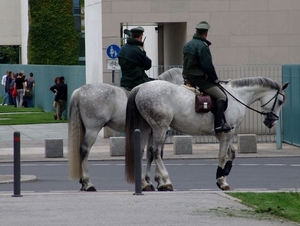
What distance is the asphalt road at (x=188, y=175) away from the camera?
696 inches

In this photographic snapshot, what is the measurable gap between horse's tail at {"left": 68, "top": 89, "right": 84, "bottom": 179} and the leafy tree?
4904 centimetres

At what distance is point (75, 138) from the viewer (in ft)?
52.5

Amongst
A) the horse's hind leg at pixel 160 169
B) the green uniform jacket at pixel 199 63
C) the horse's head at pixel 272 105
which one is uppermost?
the green uniform jacket at pixel 199 63

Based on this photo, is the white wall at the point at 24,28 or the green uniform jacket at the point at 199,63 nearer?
the green uniform jacket at the point at 199,63

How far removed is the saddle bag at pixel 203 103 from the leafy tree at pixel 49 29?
1961 inches

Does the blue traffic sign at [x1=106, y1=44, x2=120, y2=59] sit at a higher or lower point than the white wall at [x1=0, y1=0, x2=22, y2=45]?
lower

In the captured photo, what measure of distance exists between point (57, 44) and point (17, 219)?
55.2m

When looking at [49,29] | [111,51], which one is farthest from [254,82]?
[49,29]

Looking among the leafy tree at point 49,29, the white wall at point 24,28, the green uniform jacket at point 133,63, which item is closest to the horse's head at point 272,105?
the green uniform jacket at point 133,63

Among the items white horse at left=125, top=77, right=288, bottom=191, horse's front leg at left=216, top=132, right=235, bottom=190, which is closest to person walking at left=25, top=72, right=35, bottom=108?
white horse at left=125, top=77, right=288, bottom=191

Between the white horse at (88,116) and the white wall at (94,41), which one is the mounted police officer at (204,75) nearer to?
the white horse at (88,116)

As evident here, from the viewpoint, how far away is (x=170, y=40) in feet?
114

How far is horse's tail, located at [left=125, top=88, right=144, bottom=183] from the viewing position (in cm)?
1523

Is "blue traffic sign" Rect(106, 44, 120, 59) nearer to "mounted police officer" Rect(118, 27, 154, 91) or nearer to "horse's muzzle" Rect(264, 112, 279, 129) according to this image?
"mounted police officer" Rect(118, 27, 154, 91)
